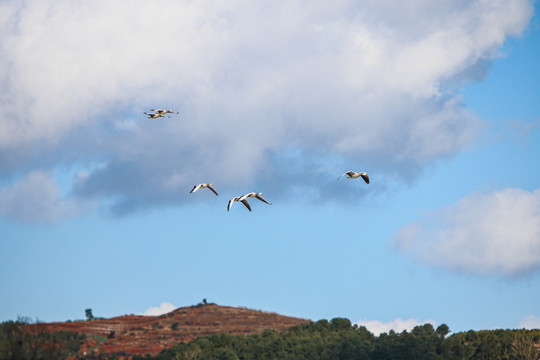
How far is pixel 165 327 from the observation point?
135 metres

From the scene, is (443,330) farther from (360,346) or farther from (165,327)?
(165,327)

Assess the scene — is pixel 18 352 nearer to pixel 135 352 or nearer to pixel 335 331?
pixel 135 352

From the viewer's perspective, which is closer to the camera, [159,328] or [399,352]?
[399,352]

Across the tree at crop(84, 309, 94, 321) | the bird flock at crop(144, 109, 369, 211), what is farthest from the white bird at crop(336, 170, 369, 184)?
the tree at crop(84, 309, 94, 321)

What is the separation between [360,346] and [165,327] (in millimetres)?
39972

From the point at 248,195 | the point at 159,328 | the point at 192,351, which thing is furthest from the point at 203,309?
the point at 248,195

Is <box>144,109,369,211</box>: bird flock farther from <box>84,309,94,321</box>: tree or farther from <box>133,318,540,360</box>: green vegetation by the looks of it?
<box>84,309,94,321</box>: tree

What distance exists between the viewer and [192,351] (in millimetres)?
105750

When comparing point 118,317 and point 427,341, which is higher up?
point 118,317

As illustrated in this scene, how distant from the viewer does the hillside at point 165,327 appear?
401ft

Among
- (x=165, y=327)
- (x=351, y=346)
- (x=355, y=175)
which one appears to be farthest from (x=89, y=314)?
(x=355, y=175)

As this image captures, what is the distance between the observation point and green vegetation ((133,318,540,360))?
4200 inches

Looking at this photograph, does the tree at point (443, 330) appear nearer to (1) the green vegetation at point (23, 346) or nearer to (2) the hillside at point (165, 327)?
(2) the hillside at point (165, 327)

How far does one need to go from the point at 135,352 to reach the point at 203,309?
28136 millimetres
